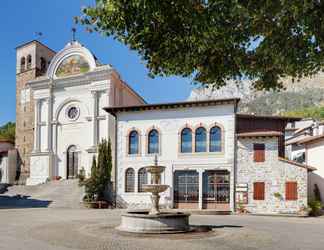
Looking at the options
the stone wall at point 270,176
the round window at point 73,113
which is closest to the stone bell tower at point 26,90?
the round window at point 73,113

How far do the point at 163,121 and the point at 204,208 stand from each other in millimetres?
7305

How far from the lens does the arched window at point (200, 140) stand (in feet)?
95.6

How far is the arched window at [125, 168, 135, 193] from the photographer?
1200 inches

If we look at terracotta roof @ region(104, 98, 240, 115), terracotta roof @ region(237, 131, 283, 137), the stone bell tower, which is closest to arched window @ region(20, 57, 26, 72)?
the stone bell tower

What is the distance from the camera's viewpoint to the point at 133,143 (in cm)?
3108

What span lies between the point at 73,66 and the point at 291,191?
2796 centimetres

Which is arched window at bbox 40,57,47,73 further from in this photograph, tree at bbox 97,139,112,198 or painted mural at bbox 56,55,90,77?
tree at bbox 97,139,112,198

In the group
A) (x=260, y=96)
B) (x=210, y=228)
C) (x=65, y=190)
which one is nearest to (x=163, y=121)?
(x=65, y=190)

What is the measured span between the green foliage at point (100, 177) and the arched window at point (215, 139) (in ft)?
29.2

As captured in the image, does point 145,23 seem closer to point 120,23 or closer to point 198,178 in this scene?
point 120,23

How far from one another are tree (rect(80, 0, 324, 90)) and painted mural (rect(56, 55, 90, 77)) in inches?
1384

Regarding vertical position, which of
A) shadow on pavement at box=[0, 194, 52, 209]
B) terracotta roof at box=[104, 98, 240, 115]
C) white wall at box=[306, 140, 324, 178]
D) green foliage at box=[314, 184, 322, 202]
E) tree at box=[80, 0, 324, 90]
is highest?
terracotta roof at box=[104, 98, 240, 115]

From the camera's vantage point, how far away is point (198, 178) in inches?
1136

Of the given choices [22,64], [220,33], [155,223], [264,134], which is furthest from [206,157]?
[22,64]
